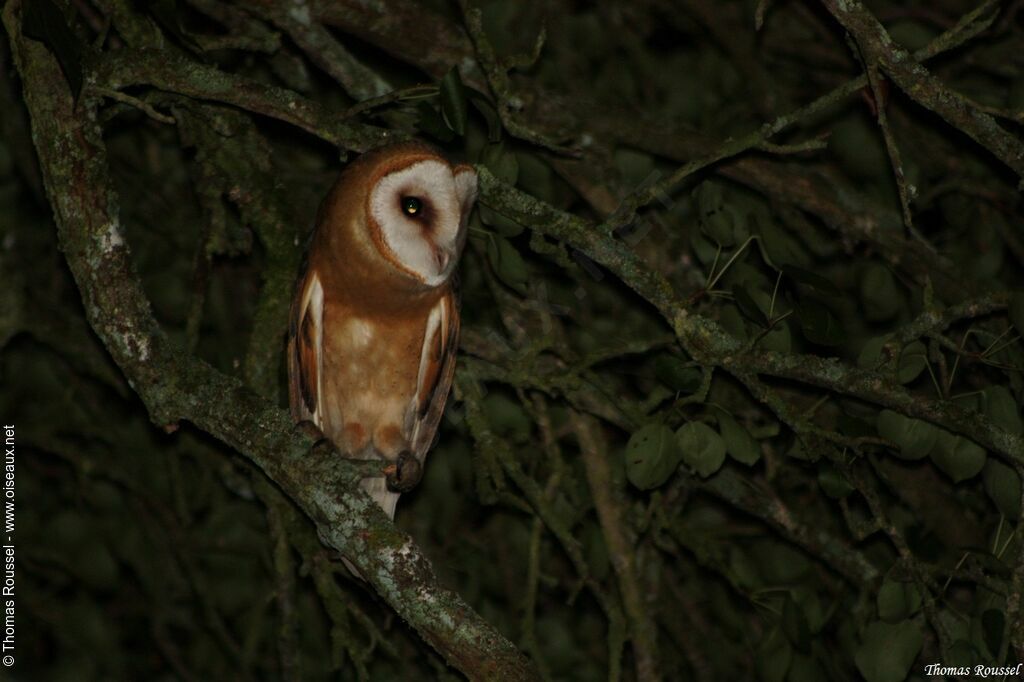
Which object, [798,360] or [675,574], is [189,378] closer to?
[798,360]

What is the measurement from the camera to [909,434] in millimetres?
2047

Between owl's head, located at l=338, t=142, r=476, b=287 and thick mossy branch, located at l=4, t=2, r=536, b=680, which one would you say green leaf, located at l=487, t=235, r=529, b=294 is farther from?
thick mossy branch, located at l=4, t=2, r=536, b=680

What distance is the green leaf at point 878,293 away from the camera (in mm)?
2318

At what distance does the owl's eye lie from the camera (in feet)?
7.06

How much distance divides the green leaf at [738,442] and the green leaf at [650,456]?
4.1 inches

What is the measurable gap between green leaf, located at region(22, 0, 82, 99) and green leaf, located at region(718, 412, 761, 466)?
131 centimetres

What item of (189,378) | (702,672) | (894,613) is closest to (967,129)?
(894,613)

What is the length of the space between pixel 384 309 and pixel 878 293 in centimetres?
106

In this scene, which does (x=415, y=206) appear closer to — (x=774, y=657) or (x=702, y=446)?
(x=702, y=446)

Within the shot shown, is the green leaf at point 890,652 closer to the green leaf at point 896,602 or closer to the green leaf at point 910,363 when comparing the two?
the green leaf at point 896,602

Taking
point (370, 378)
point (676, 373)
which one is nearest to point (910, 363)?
point (676, 373)

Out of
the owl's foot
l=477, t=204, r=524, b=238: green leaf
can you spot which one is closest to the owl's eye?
l=477, t=204, r=524, b=238: green leaf

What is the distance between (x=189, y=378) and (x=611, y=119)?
1.32m

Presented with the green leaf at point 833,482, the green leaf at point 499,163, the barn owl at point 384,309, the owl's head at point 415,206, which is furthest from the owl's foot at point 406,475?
the green leaf at point 833,482
